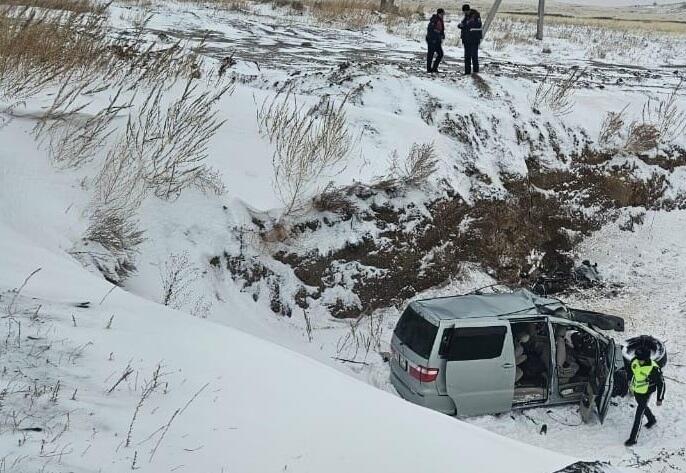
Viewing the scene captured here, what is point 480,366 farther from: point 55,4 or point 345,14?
point 345,14

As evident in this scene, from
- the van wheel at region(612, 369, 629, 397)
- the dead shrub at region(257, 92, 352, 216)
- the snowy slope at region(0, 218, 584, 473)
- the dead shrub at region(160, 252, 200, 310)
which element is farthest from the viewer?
the dead shrub at region(257, 92, 352, 216)

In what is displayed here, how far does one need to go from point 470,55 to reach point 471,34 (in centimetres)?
91

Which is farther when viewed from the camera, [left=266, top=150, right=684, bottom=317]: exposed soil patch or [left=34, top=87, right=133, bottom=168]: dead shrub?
[left=266, top=150, right=684, bottom=317]: exposed soil patch

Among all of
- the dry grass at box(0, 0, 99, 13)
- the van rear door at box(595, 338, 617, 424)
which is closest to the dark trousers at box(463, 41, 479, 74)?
the dry grass at box(0, 0, 99, 13)

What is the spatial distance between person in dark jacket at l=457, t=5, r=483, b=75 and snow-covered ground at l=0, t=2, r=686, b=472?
635 millimetres

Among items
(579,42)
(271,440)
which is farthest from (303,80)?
(579,42)

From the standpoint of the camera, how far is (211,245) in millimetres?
9805

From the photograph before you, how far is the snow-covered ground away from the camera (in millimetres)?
3717

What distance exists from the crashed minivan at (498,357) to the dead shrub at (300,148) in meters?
3.37

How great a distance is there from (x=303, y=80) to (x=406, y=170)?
14.4 ft

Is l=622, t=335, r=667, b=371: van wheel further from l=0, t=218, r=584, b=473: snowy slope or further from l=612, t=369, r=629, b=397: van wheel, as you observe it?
l=0, t=218, r=584, b=473: snowy slope

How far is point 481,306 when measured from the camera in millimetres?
8617

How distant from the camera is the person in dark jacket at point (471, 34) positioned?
15492mm

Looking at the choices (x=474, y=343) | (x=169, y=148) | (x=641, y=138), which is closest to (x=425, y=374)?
(x=474, y=343)
